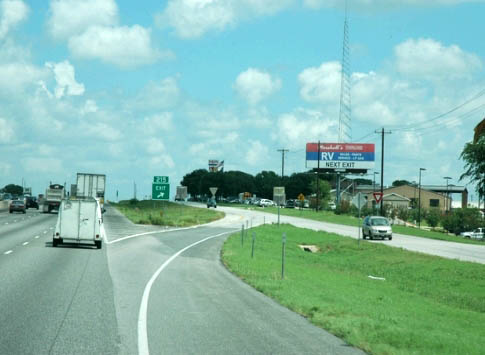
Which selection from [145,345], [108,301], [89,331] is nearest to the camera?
[145,345]

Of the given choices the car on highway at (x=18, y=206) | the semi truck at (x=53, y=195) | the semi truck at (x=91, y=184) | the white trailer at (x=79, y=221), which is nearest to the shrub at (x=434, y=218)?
the semi truck at (x=53, y=195)

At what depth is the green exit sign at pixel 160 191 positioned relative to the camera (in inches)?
2315

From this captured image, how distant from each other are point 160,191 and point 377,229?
56.8ft

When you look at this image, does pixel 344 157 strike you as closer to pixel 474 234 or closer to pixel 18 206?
pixel 474 234

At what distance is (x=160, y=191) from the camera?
5906 centimetres

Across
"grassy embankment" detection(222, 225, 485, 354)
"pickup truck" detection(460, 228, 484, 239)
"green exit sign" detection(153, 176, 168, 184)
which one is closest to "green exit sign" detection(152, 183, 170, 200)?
"green exit sign" detection(153, 176, 168, 184)

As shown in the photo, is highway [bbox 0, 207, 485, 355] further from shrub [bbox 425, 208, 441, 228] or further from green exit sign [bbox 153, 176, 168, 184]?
shrub [bbox 425, 208, 441, 228]

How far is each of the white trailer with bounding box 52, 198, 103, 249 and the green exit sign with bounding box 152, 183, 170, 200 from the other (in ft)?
85.7

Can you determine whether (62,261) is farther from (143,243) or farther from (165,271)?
(143,243)

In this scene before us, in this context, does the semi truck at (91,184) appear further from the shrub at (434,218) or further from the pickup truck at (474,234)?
the shrub at (434,218)

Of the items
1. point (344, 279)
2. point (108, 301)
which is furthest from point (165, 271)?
point (108, 301)

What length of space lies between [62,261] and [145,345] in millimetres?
15549

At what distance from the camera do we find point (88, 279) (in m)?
19.4

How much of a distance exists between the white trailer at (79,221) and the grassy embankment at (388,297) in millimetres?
5766
